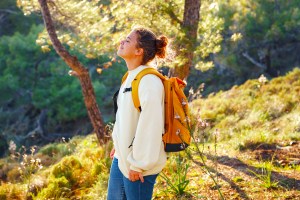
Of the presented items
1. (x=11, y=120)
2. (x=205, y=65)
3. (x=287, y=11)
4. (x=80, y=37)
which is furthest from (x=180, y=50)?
(x=11, y=120)

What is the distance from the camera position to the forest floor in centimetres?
360

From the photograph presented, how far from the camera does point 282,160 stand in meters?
4.52

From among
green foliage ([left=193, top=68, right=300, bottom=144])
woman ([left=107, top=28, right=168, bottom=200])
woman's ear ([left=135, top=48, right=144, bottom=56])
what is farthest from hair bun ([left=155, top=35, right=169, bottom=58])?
green foliage ([left=193, top=68, right=300, bottom=144])

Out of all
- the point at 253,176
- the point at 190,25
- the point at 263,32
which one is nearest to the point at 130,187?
the point at 253,176

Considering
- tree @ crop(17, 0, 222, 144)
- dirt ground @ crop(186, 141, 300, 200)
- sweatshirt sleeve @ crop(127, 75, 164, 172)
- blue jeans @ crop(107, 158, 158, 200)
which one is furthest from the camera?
tree @ crop(17, 0, 222, 144)

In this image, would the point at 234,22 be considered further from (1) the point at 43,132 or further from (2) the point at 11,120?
(2) the point at 11,120

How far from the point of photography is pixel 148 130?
2.26 metres

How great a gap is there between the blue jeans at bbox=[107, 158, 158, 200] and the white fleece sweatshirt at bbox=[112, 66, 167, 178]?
55 millimetres

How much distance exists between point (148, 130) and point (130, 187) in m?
0.36

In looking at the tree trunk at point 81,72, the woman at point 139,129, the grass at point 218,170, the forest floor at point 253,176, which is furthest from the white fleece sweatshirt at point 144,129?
the tree trunk at point 81,72

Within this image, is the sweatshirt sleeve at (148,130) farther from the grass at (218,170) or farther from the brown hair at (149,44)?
the grass at (218,170)

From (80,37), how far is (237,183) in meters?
4.20

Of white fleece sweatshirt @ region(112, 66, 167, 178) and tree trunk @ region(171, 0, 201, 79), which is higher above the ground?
tree trunk @ region(171, 0, 201, 79)

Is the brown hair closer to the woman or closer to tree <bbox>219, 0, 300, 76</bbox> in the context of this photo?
the woman
